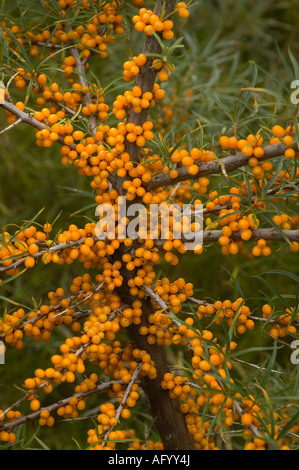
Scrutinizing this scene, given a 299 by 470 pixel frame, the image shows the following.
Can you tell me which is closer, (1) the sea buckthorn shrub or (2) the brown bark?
(1) the sea buckthorn shrub

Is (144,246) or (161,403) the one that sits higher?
(144,246)

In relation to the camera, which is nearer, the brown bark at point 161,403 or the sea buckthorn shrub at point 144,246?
the sea buckthorn shrub at point 144,246

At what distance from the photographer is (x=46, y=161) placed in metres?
1.44

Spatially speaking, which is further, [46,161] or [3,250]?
[46,161]

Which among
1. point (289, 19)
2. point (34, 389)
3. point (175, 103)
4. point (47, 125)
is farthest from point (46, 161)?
point (289, 19)

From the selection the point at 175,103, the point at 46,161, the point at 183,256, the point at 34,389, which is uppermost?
the point at 175,103

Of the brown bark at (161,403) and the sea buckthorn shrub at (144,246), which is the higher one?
the sea buckthorn shrub at (144,246)

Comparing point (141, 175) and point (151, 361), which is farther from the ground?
point (141, 175)

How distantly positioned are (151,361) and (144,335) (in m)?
0.04

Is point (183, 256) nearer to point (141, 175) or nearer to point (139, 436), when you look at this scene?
point (139, 436)

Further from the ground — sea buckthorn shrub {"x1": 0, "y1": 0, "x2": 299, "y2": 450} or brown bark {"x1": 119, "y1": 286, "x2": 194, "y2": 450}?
sea buckthorn shrub {"x1": 0, "y1": 0, "x2": 299, "y2": 450}
